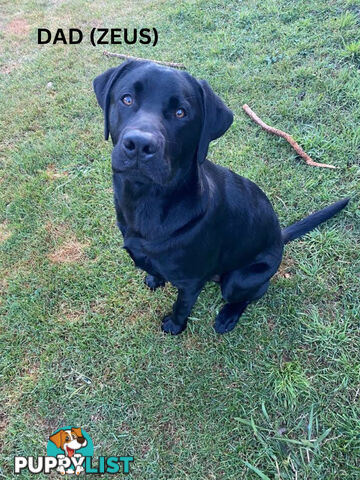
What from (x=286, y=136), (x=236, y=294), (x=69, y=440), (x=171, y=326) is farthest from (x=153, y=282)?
(x=286, y=136)

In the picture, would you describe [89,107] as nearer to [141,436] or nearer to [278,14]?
[278,14]

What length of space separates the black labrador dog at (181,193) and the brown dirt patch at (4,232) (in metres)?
1.51

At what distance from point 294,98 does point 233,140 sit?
0.89 meters

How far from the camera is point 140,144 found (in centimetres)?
149

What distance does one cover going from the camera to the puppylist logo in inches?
82.6

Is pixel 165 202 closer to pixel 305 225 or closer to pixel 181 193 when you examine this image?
pixel 181 193

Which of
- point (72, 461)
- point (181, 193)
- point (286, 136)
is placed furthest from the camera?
point (286, 136)

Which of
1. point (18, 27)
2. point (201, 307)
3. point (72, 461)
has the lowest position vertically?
point (72, 461)

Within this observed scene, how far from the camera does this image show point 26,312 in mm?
2680

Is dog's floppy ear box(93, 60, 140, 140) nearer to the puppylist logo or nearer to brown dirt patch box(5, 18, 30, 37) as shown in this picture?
the puppylist logo

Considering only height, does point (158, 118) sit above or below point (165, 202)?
above

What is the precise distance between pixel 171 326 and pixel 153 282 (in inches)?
15.2

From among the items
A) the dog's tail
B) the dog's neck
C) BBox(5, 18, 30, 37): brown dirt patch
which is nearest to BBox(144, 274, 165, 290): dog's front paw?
the dog's neck

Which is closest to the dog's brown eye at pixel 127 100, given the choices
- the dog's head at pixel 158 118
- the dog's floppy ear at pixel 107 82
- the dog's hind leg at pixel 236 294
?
the dog's head at pixel 158 118
